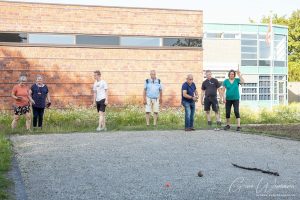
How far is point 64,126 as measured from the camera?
14461mm

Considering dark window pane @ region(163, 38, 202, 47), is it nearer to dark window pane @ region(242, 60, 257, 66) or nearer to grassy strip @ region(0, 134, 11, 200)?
grassy strip @ region(0, 134, 11, 200)

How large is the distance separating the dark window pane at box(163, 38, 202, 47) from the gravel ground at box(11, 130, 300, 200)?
478 inches

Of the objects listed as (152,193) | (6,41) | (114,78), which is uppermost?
(6,41)

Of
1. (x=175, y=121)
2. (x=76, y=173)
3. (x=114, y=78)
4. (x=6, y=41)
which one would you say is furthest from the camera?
(x=114, y=78)

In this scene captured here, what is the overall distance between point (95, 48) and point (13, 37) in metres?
3.73

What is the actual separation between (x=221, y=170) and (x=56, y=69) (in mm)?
15350

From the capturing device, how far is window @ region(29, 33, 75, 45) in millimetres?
20453

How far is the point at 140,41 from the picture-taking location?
22.0 metres

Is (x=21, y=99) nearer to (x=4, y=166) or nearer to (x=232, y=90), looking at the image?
(x=232, y=90)

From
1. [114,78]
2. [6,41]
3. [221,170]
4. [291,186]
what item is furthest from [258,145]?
[6,41]

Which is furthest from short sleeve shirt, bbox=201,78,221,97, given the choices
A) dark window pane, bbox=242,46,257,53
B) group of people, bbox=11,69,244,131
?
dark window pane, bbox=242,46,257,53

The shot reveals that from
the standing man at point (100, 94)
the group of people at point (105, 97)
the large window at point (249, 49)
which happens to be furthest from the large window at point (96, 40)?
the large window at point (249, 49)

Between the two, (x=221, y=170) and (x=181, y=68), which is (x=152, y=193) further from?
(x=181, y=68)

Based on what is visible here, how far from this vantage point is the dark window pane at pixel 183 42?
22297mm
